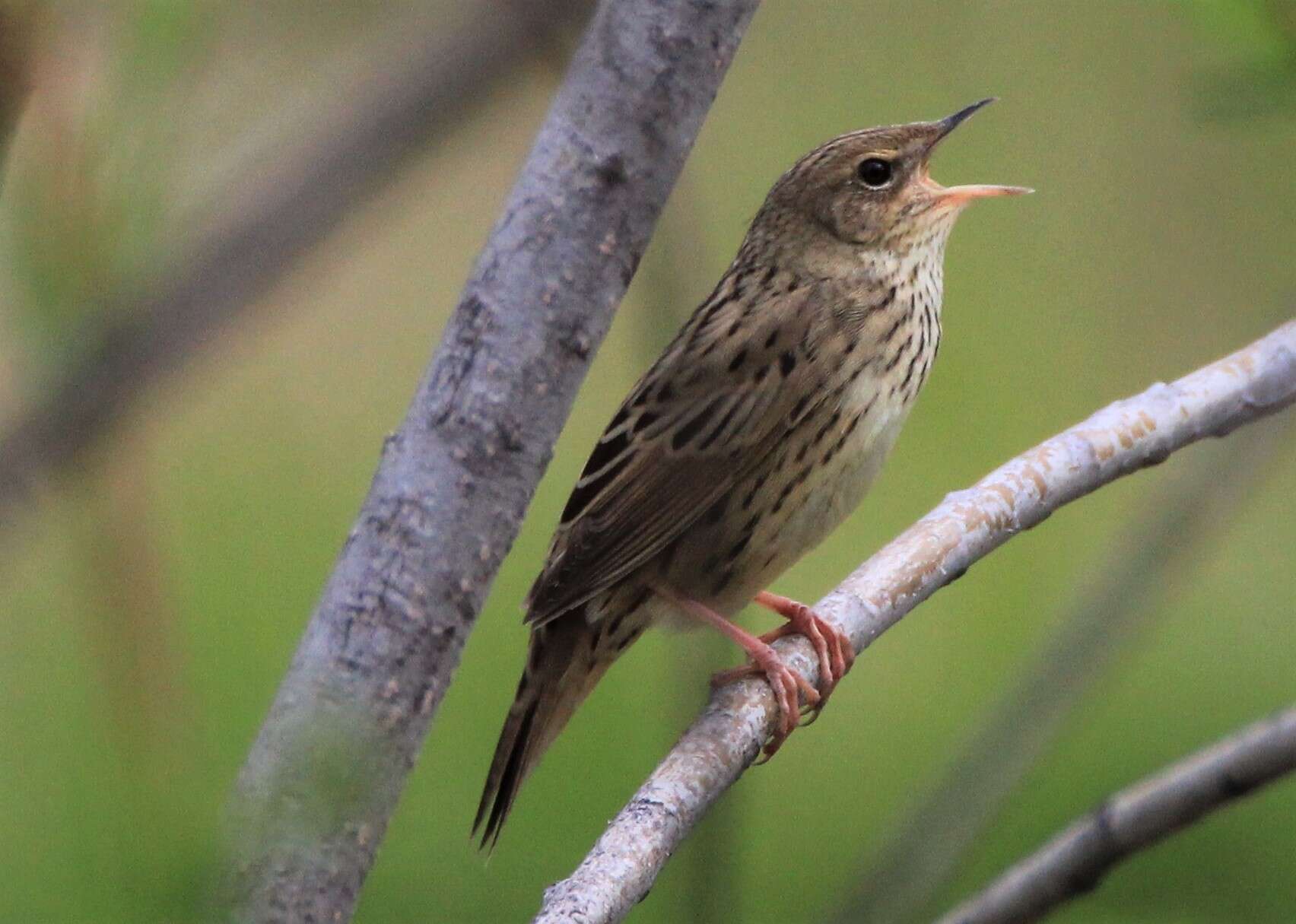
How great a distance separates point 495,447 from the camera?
2.12 meters

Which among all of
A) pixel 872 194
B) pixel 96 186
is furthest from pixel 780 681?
pixel 96 186

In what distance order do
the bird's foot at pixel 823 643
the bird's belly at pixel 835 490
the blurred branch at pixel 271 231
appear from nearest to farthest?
1. the blurred branch at pixel 271 231
2. the bird's foot at pixel 823 643
3. the bird's belly at pixel 835 490

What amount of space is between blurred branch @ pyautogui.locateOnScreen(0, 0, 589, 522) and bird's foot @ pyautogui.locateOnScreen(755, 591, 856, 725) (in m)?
1.30

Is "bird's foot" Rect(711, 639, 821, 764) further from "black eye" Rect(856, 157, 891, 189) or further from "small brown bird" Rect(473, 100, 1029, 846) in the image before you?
"black eye" Rect(856, 157, 891, 189)

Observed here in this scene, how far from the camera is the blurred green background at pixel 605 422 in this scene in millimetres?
1204

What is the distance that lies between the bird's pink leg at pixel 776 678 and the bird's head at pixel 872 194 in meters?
1.25

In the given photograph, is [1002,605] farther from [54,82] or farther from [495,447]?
[54,82]

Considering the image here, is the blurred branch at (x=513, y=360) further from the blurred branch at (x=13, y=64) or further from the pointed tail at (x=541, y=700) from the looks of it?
the pointed tail at (x=541, y=700)

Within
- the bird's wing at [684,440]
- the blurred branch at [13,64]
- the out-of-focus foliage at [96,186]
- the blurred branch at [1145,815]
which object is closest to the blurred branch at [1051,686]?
the blurred branch at [1145,815]

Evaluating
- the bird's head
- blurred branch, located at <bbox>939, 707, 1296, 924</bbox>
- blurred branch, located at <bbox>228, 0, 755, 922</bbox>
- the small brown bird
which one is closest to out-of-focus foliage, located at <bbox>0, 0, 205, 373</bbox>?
blurred branch, located at <bbox>228, 0, 755, 922</bbox>

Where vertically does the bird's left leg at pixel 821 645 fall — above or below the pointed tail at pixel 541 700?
above

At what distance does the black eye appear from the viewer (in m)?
4.26

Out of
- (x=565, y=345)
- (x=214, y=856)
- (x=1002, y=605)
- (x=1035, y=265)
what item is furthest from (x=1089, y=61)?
(x=214, y=856)

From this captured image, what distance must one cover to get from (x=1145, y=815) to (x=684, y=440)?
5.75 feet
